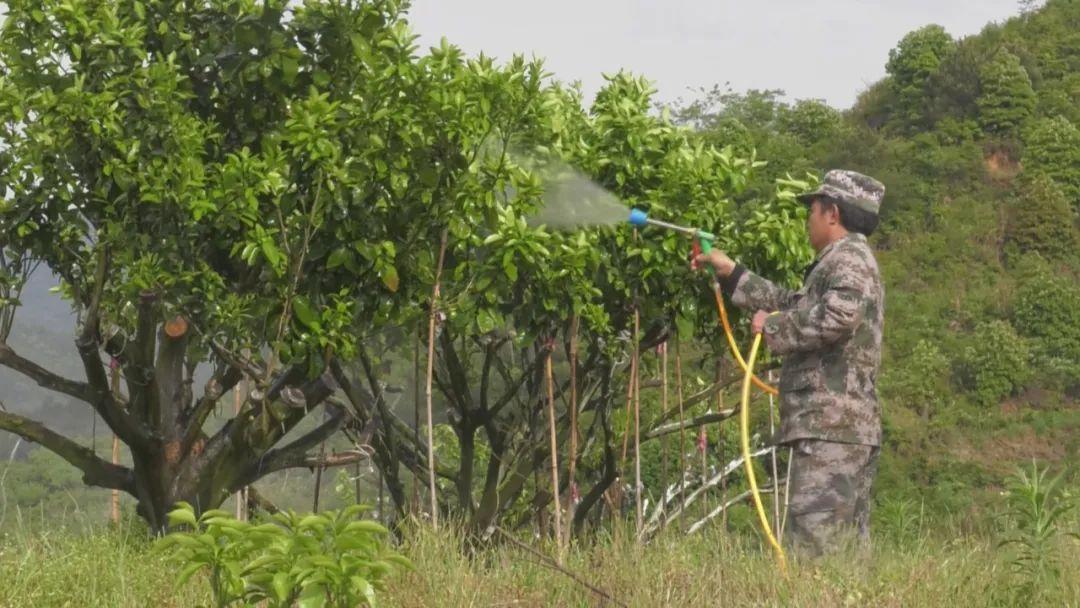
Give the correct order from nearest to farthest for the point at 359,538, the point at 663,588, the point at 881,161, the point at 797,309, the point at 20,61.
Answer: the point at 359,538, the point at 663,588, the point at 797,309, the point at 20,61, the point at 881,161

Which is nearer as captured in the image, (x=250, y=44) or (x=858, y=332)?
(x=858, y=332)

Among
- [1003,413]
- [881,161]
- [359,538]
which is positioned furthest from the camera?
[881,161]

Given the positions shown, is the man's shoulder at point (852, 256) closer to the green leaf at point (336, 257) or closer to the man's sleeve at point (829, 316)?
the man's sleeve at point (829, 316)

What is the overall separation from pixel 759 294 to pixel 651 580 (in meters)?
1.50

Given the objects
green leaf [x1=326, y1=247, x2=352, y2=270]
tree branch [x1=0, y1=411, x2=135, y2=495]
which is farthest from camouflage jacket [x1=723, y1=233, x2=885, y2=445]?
tree branch [x1=0, y1=411, x2=135, y2=495]

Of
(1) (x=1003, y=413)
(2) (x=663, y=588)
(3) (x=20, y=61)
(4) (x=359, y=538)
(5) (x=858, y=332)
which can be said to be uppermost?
(3) (x=20, y=61)

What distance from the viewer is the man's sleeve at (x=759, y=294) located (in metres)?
7.23

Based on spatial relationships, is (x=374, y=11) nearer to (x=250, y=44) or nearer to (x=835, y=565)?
(x=250, y=44)

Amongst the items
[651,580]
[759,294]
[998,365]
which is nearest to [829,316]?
[759,294]

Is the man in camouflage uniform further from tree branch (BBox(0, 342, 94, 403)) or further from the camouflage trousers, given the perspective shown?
tree branch (BBox(0, 342, 94, 403))

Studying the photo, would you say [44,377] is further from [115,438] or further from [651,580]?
[651,580]

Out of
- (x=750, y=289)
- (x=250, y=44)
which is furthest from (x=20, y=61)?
(x=750, y=289)

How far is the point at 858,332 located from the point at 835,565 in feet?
4.02

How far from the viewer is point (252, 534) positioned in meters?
4.88
